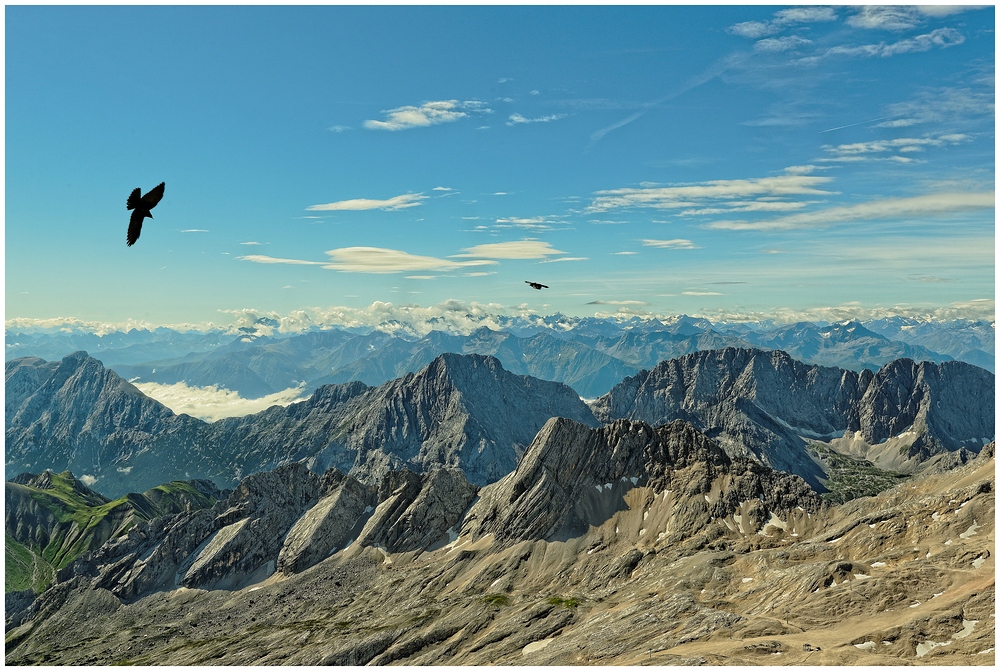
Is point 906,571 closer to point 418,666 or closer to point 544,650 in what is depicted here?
point 544,650

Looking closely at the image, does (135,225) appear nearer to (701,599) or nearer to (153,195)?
(153,195)

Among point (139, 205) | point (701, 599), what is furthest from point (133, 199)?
point (701, 599)

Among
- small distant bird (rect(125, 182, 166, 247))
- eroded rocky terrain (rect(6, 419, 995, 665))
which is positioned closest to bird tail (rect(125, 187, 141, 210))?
small distant bird (rect(125, 182, 166, 247))

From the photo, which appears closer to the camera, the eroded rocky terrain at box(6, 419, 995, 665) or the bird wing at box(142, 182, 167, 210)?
the bird wing at box(142, 182, 167, 210)

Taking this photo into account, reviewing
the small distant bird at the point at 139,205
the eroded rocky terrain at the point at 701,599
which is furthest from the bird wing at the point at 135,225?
the eroded rocky terrain at the point at 701,599

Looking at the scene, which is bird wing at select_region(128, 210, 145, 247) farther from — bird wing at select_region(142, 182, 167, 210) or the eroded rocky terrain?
the eroded rocky terrain

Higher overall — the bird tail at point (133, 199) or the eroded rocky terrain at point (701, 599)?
the bird tail at point (133, 199)

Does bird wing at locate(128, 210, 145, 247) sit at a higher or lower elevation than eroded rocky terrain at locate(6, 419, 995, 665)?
higher

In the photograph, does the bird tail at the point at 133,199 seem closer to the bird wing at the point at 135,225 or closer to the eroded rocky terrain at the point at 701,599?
the bird wing at the point at 135,225
